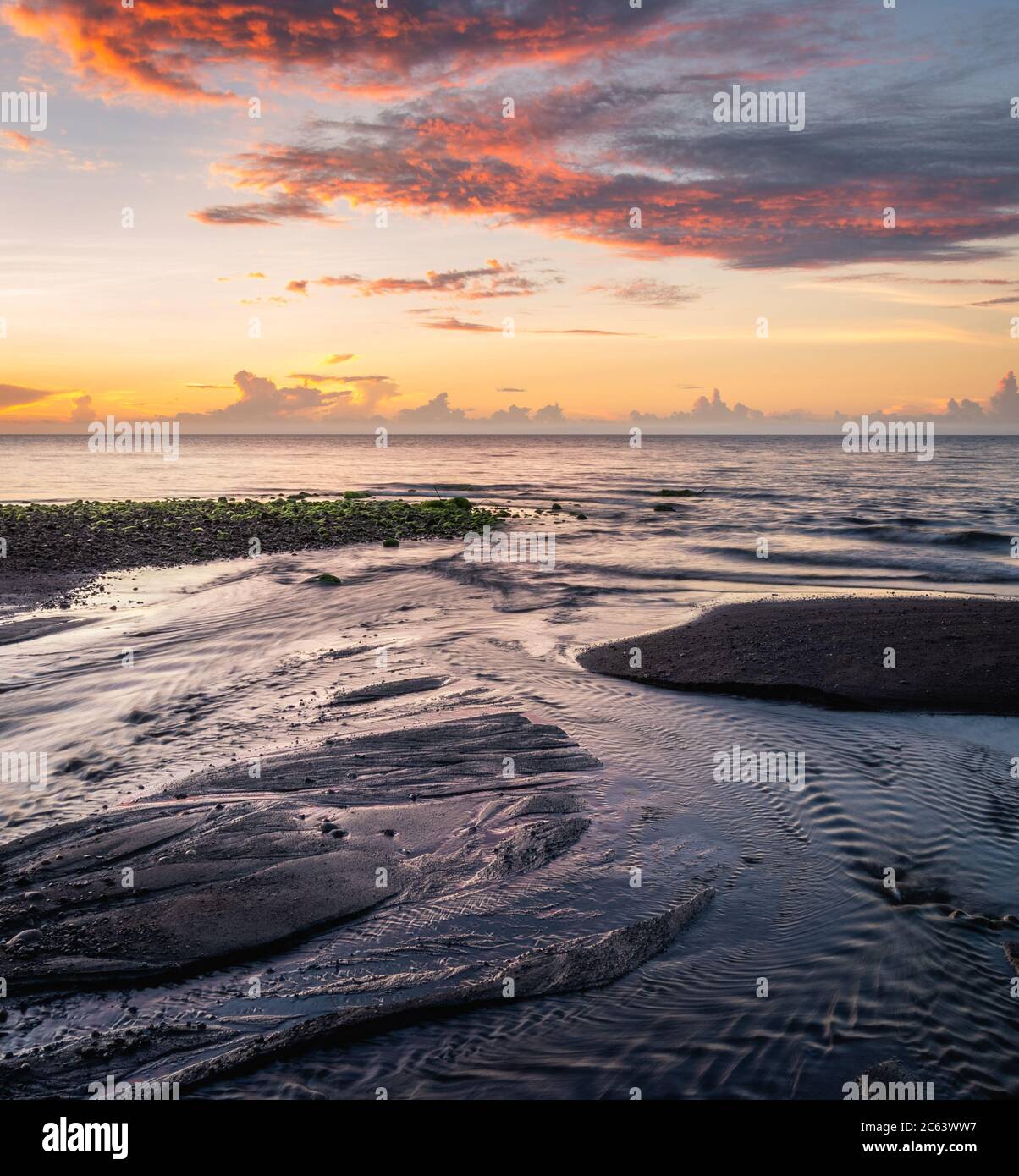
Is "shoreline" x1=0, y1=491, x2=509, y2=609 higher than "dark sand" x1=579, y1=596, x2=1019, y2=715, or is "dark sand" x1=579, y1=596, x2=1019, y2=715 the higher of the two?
"shoreline" x1=0, y1=491, x2=509, y2=609

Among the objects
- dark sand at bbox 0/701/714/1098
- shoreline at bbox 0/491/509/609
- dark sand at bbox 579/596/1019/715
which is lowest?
dark sand at bbox 0/701/714/1098

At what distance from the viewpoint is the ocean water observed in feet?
16.0

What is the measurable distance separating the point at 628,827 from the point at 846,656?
7.55 meters

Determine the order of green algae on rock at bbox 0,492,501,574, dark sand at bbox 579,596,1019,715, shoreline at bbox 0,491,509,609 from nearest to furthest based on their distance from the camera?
dark sand at bbox 579,596,1019,715
shoreline at bbox 0,491,509,609
green algae on rock at bbox 0,492,501,574

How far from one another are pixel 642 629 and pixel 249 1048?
41.2 feet

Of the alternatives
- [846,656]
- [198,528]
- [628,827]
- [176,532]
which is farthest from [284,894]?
[198,528]

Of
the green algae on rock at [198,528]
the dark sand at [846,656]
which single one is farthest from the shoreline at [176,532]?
the dark sand at [846,656]

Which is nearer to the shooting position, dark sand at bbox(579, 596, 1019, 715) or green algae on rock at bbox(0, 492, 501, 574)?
dark sand at bbox(579, 596, 1019, 715)

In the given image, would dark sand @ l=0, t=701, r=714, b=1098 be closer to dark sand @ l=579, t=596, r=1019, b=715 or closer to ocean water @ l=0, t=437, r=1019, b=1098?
ocean water @ l=0, t=437, r=1019, b=1098

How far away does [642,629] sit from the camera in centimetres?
1642

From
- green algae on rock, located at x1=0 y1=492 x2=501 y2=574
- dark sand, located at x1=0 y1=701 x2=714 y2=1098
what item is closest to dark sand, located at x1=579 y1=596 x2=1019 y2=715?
dark sand, located at x1=0 y1=701 x2=714 y2=1098

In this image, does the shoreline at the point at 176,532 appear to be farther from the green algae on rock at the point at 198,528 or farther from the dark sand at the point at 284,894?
the dark sand at the point at 284,894

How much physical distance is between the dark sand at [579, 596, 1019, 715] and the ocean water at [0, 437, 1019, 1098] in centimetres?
59
